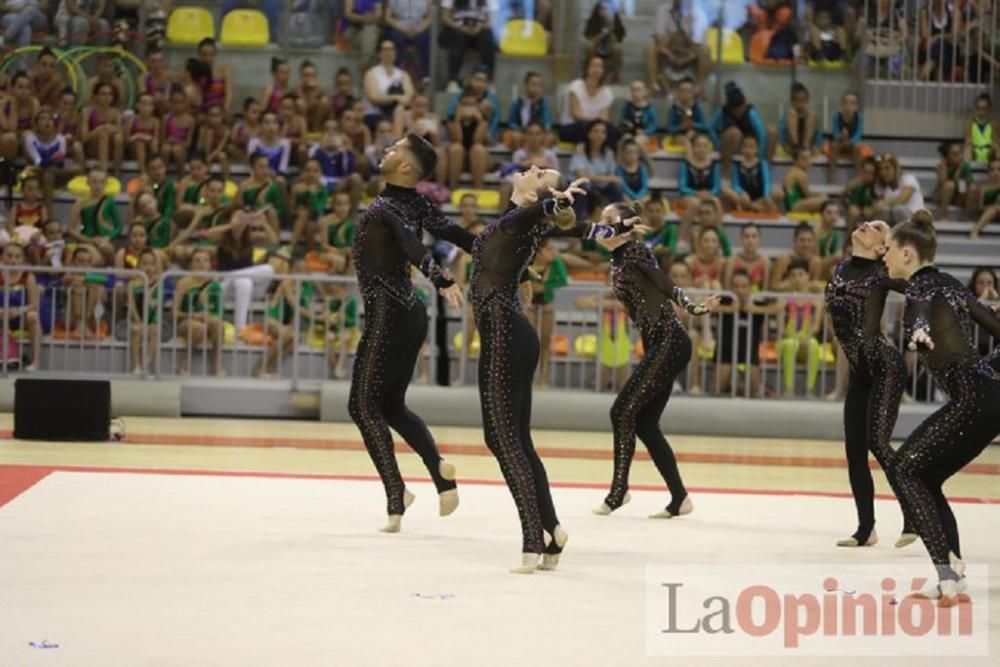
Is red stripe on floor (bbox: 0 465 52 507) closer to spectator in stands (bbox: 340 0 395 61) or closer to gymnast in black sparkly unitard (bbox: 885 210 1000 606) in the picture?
gymnast in black sparkly unitard (bbox: 885 210 1000 606)

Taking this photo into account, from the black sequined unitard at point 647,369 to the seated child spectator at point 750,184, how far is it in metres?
7.15

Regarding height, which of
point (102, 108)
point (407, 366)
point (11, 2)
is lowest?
point (407, 366)

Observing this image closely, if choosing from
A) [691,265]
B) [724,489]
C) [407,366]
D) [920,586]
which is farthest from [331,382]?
[920,586]

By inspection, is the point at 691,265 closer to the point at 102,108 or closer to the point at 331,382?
the point at 331,382

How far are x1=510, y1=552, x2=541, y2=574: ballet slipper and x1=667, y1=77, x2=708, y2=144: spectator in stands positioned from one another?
32.8 ft

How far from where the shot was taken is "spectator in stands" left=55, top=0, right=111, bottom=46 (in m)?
17.0

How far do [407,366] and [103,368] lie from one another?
5.71 metres

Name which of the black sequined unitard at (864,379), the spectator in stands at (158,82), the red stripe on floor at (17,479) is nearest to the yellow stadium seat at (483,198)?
the spectator in stands at (158,82)

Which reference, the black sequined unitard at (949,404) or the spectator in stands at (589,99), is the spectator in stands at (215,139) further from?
the black sequined unitard at (949,404)

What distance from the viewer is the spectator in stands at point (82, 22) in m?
17.0

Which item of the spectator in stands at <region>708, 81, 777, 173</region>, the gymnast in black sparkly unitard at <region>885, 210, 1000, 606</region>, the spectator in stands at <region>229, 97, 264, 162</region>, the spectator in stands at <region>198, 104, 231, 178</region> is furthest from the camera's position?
the spectator in stands at <region>708, 81, 777, 173</region>

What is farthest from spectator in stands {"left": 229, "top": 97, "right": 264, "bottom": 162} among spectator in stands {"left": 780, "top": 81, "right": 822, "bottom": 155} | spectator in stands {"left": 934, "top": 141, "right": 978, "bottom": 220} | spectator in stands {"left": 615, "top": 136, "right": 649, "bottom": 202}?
spectator in stands {"left": 934, "top": 141, "right": 978, "bottom": 220}

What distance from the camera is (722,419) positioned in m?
12.7

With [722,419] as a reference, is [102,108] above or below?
above
